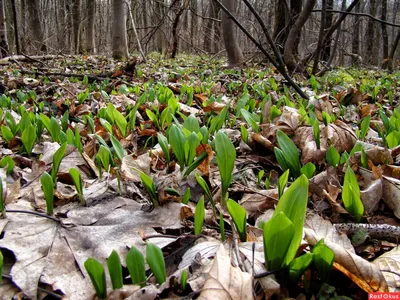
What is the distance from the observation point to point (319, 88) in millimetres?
4324

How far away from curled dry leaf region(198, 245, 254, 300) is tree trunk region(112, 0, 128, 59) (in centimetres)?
959

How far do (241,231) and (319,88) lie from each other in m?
3.77

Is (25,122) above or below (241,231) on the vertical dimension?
above

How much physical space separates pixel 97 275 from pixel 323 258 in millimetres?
504

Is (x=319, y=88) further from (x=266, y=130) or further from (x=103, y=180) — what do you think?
(x=103, y=180)

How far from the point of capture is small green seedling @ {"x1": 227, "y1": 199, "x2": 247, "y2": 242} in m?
0.90

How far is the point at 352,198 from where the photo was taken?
42.1 inches

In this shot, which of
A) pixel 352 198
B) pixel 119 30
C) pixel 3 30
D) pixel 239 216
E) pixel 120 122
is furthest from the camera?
pixel 119 30

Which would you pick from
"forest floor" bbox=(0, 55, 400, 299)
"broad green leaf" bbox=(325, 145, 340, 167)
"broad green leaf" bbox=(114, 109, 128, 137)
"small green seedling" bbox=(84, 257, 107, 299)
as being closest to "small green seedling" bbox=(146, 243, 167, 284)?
"forest floor" bbox=(0, 55, 400, 299)

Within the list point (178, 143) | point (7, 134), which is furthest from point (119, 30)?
point (178, 143)

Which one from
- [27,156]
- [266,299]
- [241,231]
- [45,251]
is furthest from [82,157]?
[266,299]

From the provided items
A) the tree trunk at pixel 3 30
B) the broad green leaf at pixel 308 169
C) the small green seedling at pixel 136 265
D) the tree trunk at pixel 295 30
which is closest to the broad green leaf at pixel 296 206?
the small green seedling at pixel 136 265

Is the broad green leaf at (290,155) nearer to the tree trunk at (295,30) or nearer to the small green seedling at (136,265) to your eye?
the small green seedling at (136,265)

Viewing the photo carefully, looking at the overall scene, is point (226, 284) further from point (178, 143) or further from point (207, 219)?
point (178, 143)
